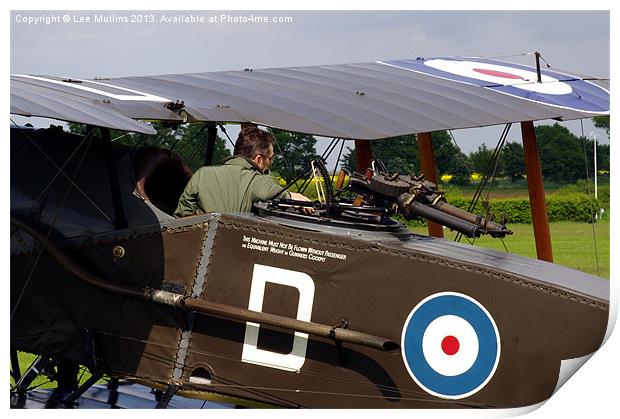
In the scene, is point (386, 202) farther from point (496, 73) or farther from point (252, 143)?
point (496, 73)

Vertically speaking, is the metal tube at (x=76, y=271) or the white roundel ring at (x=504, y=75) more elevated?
the white roundel ring at (x=504, y=75)

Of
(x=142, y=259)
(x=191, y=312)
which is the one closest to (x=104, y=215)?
(x=142, y=259)

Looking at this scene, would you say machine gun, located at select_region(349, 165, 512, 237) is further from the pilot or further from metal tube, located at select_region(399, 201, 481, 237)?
the pilot

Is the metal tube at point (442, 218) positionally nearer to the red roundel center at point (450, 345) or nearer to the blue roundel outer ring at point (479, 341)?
the blue roundel outer ring at point (479, 341)

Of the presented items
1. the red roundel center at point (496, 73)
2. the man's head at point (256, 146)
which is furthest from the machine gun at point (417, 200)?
the red roundel center at point (496, 73)

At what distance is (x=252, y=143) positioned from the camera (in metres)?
6.82

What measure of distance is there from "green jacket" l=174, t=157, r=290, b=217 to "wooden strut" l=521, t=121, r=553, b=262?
4641mm

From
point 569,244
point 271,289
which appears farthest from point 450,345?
point 569,244

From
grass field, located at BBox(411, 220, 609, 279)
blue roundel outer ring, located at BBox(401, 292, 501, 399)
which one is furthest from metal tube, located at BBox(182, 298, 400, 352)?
grass field, located at BBox(411, 220, 609, 279)

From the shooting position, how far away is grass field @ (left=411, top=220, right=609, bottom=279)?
1906 cm

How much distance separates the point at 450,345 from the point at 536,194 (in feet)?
17.5

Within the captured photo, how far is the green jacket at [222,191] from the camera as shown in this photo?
259 inches

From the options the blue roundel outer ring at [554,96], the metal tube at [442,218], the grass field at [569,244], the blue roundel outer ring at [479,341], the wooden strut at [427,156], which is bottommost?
the grass field at [569,244]

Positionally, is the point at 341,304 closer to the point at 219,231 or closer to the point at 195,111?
the point at 219,231
